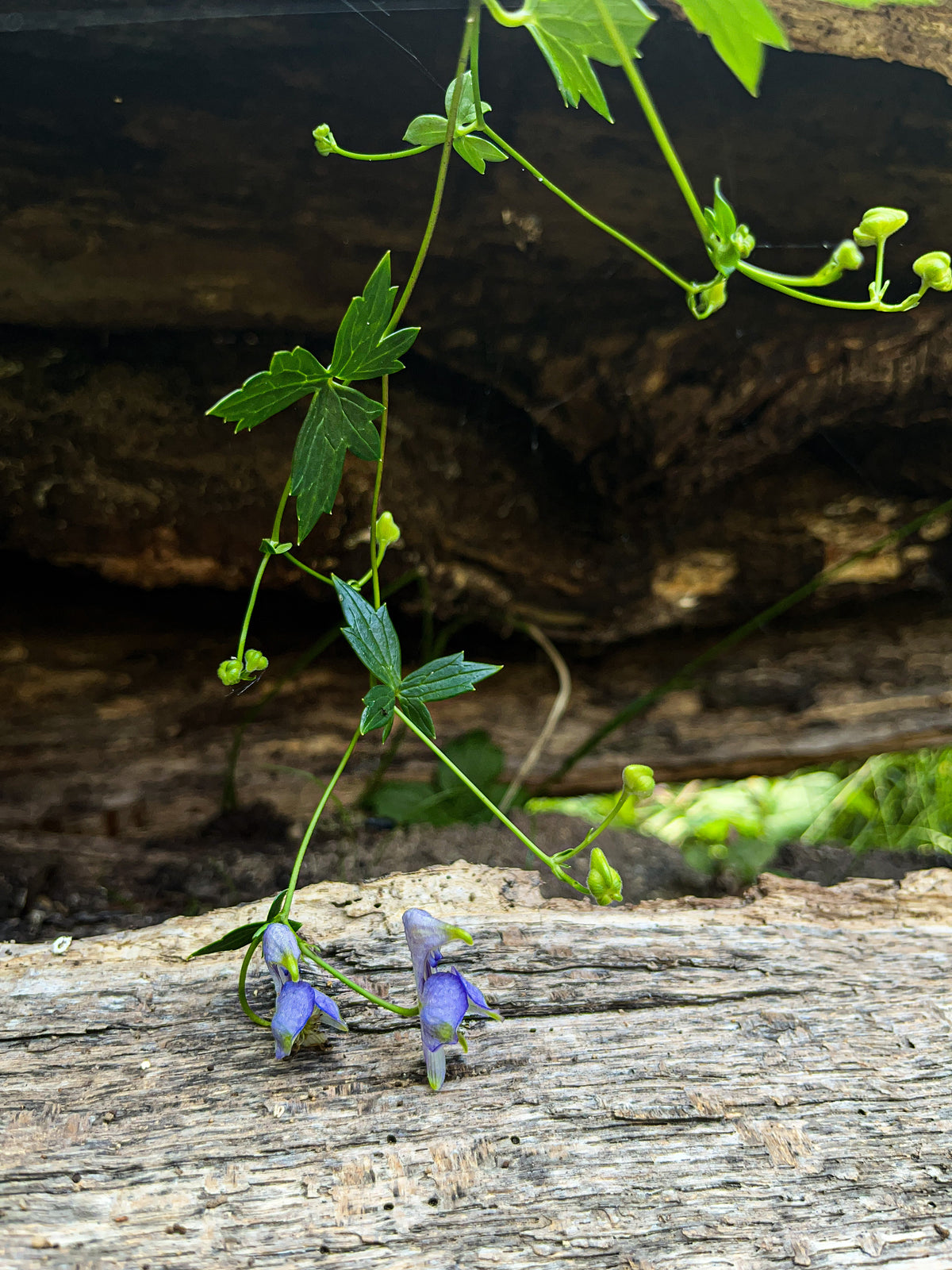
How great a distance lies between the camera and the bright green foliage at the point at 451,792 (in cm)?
125

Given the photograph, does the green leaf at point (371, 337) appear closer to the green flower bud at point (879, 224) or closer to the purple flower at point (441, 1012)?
the green flower bud at point (879, 224)

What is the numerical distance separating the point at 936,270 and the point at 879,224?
0.18 feet

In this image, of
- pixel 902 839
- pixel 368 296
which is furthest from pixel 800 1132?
pixel 902 839

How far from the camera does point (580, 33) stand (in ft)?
1.81

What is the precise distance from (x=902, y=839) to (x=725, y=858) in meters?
0.76

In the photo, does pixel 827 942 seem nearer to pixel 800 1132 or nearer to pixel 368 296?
pixel 800 1132

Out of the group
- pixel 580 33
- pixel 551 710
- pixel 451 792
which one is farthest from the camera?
pixel 551 710

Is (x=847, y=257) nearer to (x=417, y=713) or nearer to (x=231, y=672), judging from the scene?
(x=417, y=713)

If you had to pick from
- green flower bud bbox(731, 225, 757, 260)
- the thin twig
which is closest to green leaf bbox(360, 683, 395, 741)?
green flower bud bbox(731, 225, 757, 260)

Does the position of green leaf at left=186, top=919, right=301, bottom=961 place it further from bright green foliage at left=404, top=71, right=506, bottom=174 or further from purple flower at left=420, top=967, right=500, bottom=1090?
bright green foliage at left=404, top=71, right=506, bottom=174

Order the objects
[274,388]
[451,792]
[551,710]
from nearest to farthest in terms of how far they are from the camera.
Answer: [274,388] < [451,792] < [551,710]

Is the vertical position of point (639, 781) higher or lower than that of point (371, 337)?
lower

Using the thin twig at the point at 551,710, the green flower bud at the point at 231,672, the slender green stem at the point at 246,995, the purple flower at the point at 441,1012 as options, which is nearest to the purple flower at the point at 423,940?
the purple flower at the point at 441,1012

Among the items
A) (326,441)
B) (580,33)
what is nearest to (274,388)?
(326,441)
